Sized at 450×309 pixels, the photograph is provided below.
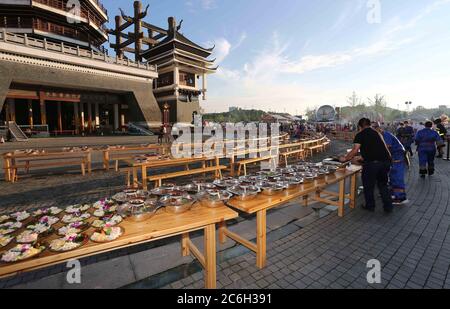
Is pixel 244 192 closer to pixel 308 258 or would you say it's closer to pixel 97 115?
pixel 308 258

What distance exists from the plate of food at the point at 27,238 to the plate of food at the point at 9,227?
20 centimetres

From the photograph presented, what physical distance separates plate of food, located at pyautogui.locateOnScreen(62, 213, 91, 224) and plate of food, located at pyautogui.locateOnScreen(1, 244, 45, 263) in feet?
1.68

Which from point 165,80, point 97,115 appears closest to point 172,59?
point 165,80

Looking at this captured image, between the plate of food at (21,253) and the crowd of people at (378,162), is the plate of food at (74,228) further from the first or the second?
the crowd of people at (378,162)

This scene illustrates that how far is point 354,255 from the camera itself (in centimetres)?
323

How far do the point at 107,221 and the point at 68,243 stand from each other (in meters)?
0.43

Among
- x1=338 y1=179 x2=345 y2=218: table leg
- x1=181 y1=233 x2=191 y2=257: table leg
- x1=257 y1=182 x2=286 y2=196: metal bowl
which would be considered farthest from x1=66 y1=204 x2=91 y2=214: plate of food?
x1=338 y1=179 x2=345 y2=218: table leg

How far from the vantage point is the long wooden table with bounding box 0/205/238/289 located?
1.66 m

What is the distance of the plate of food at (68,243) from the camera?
1775 millimetres

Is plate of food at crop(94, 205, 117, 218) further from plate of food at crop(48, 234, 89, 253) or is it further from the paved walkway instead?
the paved walkway

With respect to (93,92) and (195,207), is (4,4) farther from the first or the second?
(195,207)

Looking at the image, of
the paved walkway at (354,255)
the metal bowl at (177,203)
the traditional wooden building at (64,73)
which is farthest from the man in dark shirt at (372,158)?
the traditional wooden building at (64,73)
